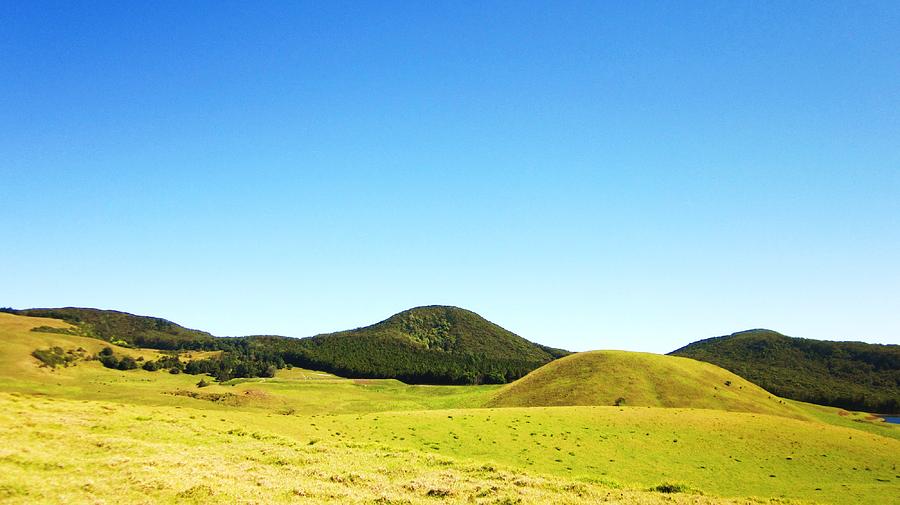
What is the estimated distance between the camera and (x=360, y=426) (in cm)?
5009

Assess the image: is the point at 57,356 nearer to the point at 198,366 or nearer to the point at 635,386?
the point at 198,366

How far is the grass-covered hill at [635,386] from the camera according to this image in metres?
82.6

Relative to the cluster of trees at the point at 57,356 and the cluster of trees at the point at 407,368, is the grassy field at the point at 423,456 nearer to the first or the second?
the cluster of trees at the point at 57,356

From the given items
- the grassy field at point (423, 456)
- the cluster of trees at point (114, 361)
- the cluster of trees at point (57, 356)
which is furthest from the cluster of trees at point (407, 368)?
the grassy field at point (423, 456)

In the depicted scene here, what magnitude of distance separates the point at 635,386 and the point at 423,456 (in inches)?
2562

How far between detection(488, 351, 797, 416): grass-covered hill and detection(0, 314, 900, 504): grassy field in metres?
17.1

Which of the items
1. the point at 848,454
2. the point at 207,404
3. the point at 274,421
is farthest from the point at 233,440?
the point at 848,454

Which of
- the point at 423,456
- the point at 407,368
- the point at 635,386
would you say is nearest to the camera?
the point at 423,456

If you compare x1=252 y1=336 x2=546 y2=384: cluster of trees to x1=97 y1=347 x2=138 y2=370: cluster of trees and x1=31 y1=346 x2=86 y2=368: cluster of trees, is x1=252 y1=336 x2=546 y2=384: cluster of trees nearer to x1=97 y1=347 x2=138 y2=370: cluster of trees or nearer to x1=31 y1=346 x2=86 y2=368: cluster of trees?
x1=97 y1=347 x2=138 y2=370: cluster of trees

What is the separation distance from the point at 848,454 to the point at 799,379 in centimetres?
17409

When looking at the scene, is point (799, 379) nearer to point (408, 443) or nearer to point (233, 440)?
point (408, 443)

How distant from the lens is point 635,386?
3447 inches

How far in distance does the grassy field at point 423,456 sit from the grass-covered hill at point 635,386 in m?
17.1

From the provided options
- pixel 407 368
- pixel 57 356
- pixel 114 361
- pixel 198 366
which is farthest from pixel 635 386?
pixel 57 356
